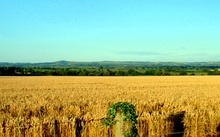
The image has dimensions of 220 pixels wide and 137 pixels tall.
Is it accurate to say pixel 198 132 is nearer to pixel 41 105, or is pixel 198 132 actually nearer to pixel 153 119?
pixel 153 119

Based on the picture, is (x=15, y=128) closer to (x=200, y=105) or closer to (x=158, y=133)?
(x=158, y=133)

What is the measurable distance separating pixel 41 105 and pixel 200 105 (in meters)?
8.81

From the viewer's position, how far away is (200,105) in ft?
66.4

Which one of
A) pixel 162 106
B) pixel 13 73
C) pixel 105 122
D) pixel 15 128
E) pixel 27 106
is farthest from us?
pixel 13 73

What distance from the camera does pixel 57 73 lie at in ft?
309

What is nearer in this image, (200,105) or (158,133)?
(158,133)

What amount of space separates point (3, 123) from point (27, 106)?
24.5ft

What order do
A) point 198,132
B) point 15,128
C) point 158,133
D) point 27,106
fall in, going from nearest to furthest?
point 15,128 → point 158,133 → point 198,132 → point 27,106

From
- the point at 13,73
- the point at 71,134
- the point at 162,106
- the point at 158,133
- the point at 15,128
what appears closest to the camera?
the point at 15,128

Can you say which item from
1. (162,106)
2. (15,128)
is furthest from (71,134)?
(162,106)

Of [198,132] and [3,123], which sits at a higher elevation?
[3,123]

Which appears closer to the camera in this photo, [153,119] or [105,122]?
[105,122]

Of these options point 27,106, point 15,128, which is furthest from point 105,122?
point 27,106

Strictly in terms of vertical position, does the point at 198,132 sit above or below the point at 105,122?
below
